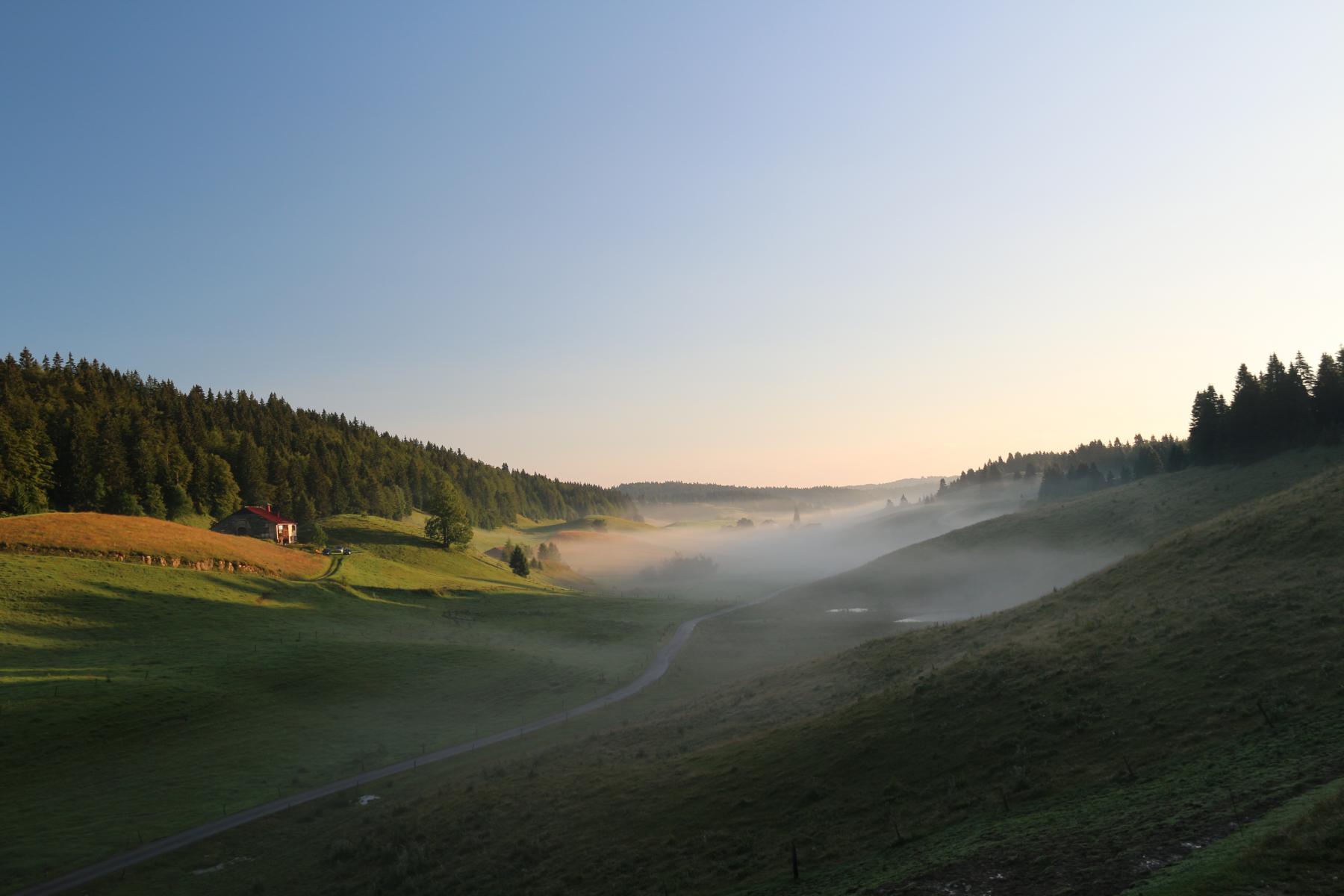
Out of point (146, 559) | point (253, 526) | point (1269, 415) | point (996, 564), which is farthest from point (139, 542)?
point (1269, 415)

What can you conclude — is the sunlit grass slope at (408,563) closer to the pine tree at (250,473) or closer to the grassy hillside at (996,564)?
the pine tree at (250,473)

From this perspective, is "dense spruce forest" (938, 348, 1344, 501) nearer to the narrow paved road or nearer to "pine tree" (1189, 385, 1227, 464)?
"pine tree" (1189, 385, 1227, 464)

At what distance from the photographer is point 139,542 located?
79438 mm

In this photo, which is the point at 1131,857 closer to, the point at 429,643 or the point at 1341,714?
the point at 1341,714

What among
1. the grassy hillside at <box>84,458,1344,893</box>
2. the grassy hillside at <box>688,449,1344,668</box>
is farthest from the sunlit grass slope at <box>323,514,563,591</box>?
the grassy hillside at <box>84,458,1344,893</box>

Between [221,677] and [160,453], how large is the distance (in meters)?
88.7

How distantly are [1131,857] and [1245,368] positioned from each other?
385ft

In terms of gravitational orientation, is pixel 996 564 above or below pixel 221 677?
below

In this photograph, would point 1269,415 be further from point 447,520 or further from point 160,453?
point 160,453

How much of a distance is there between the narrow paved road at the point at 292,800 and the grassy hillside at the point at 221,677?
3.63 feet

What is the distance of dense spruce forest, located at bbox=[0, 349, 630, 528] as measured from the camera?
358 feet

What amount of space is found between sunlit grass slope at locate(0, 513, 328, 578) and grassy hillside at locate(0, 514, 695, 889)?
0.55 m

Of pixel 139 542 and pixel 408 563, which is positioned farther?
pixel 408 563

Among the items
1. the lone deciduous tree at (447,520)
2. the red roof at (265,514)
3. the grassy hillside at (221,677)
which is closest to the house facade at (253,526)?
the red roof at (265,514)
